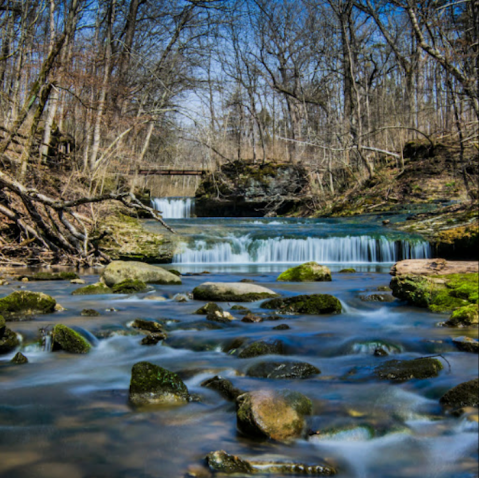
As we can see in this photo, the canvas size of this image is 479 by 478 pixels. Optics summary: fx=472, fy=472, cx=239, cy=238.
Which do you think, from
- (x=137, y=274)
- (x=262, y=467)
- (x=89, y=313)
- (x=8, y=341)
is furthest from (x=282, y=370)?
(x=137, y=274)

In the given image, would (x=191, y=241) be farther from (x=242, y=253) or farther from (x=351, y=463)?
(x=351, y=463)

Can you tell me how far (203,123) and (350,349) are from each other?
8.86 meters

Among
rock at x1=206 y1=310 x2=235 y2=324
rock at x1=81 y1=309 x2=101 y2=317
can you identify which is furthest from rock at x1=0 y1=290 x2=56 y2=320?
rock at x1=206 y1=310 x2=235 y2=324

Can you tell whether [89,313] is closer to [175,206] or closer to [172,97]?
[172,97]

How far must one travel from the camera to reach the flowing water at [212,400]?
8.36 feet

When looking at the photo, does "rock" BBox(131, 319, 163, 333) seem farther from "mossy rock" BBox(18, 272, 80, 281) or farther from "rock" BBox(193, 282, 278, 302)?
"mossy rock" BBox(18, 272, 80, 281)

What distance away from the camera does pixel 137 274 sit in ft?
28.1

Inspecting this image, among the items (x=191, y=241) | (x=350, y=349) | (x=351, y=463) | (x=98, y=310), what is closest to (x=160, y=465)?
(x=351, y=463)

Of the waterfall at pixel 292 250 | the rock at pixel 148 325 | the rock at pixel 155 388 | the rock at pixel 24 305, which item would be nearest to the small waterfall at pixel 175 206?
the waterfall at pixel 292 250

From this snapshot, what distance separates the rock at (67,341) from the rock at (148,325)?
2.68 feet

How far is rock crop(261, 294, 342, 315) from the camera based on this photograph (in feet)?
19.9

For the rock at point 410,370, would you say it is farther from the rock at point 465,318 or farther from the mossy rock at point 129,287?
the mossy rock at point 129,287

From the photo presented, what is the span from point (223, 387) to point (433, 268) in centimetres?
476

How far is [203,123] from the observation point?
40.0ft
